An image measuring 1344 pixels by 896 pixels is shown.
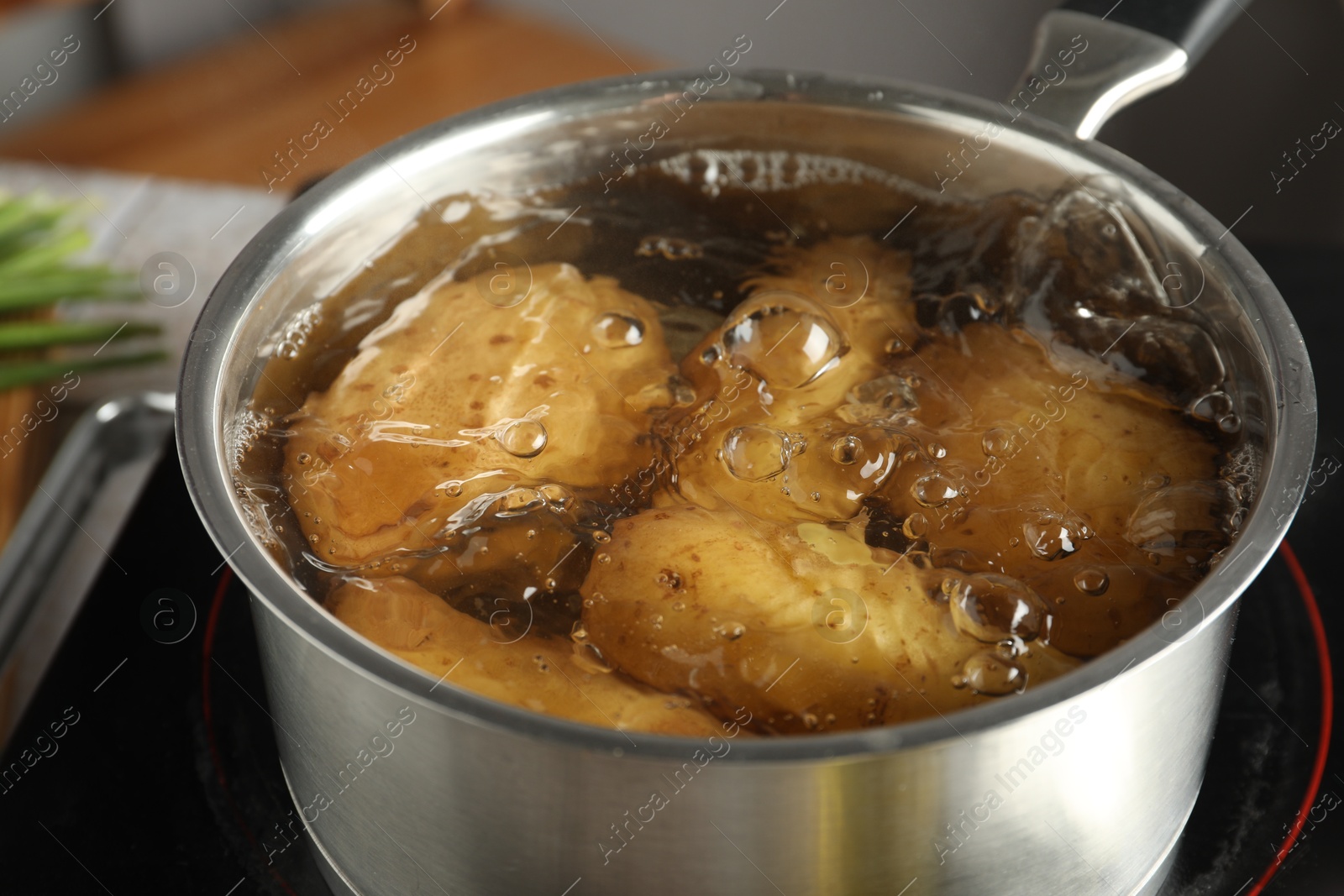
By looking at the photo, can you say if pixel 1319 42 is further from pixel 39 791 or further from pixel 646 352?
pixel 39 791

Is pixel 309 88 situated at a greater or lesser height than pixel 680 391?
lesser

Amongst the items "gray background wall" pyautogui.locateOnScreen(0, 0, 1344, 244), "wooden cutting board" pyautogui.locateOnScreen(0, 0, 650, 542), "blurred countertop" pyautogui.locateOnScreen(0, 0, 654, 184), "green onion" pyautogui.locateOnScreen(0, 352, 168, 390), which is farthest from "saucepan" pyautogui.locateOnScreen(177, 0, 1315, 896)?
"gray background wall" pyautogui.locateOnScreen(0, 0, 1344, 244)

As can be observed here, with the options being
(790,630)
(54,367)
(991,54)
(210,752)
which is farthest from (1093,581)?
(991,54)

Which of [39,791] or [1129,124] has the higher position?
[1129,124]

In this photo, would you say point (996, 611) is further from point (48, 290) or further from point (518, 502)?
point (48, 290)

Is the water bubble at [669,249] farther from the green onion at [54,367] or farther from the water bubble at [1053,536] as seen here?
the green onion at [54,367]

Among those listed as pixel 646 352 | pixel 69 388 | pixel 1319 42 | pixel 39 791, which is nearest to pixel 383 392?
pixel 646 352
